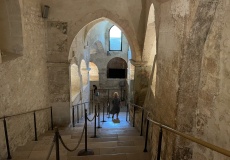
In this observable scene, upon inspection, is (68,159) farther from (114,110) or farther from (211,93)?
(114,110)

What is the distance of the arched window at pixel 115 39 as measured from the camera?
638 inches

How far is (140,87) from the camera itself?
7.80m

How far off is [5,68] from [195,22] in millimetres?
3593

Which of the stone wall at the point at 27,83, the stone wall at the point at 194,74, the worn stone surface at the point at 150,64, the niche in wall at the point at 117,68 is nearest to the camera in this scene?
the stone wall at the point at 194,74

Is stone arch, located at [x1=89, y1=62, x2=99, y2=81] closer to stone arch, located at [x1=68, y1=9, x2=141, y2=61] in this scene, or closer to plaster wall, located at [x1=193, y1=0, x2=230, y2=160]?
stone arch, located at [x1=68, y1=9, x2=141, y2=61]

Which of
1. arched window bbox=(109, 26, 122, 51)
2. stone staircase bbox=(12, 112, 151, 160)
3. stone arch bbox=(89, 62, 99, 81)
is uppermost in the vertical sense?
arched window bbox=(109, 26, 122, 51)

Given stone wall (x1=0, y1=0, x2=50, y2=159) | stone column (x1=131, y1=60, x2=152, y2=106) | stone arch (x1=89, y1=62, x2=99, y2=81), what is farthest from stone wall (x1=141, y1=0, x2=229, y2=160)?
stone arch (x1=89, y1=62, x2=99, y2=81)

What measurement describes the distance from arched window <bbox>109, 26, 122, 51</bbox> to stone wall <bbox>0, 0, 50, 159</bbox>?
10.3 meters

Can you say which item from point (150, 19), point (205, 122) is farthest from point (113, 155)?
point (150, 19)

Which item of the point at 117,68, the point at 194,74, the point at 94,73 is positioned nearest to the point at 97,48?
the point at 94,73

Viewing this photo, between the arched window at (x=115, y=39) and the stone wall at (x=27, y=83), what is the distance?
33.8 feet

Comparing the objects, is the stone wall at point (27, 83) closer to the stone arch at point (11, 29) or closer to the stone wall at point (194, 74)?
the stone arch at point (11, 29)

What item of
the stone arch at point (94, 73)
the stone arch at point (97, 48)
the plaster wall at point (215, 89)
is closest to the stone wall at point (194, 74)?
the plaster wall at point (215, 89)

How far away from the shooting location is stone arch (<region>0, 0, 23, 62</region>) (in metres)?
4.67
